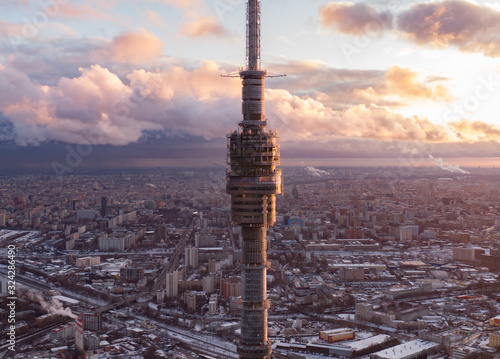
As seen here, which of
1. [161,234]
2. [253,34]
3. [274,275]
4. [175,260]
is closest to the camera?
[253,34]

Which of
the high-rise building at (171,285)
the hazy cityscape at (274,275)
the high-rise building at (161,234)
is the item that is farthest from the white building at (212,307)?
the high-rise building at (161,234)

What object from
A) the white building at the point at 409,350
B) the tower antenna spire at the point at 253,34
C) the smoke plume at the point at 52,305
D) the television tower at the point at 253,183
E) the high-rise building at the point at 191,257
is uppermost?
the tower antenna spire at the point at 253,34

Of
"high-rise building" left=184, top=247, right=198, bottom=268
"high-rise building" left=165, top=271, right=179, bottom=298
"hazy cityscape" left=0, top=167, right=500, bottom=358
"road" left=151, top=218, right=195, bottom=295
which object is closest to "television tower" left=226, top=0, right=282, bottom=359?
"hazy cityscape" left=0, top=167, right=500, bottom=358

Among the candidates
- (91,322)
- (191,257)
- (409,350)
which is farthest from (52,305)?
(409,350)

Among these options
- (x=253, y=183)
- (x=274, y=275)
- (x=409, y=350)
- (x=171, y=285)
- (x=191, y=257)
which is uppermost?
(x=253, y=183)

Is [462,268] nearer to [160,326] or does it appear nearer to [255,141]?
[160,326]

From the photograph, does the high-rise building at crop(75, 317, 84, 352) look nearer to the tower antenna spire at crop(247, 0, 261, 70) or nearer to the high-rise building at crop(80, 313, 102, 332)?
the high-rise building at crop(80, 313, 102, 332)

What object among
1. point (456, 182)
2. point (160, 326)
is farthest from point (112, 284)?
point (456, 182)

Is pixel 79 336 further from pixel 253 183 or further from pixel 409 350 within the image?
pixel 409 350

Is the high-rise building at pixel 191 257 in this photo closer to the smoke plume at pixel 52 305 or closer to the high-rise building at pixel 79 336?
the smoke plume at pixel 52 305
